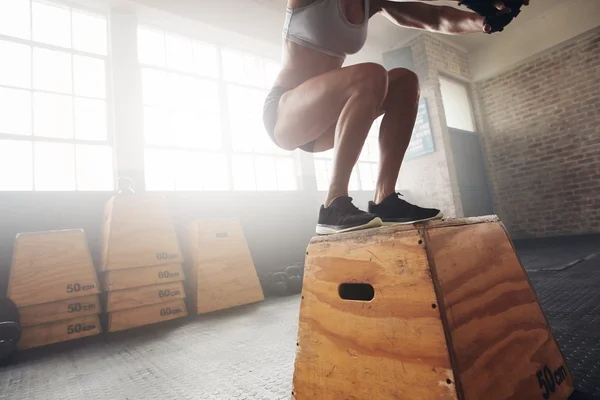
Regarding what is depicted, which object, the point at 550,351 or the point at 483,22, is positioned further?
the point at 483,22

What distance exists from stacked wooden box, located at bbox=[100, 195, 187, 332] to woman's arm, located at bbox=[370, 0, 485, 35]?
2418mm

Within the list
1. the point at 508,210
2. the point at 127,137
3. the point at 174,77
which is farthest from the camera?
the point at 508,210

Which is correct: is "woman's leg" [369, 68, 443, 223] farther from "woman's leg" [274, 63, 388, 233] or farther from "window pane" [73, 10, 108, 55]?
"window pane" [73, 10, 108, 55]

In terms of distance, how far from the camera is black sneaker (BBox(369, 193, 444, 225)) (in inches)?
40.7

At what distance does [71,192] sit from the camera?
3066mm

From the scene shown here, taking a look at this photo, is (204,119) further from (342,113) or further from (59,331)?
(342,113)

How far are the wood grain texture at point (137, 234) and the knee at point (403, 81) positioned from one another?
7.82ft

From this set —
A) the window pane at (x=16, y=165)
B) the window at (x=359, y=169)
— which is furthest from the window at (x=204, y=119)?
the window pane at (x=16, y=165)

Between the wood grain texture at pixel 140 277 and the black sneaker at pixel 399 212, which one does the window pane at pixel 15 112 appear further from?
the black sneaker at pixel 399 212

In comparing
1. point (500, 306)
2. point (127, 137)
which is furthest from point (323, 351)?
point (127, 137)

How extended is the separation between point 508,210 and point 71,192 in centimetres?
668

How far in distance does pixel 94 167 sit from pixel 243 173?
1854 mm

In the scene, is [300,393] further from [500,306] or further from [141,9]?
[141,9]

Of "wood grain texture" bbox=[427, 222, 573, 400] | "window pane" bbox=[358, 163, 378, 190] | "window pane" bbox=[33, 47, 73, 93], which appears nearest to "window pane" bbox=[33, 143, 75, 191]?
"window pane" bbox=[33, 47, 73, 93]
